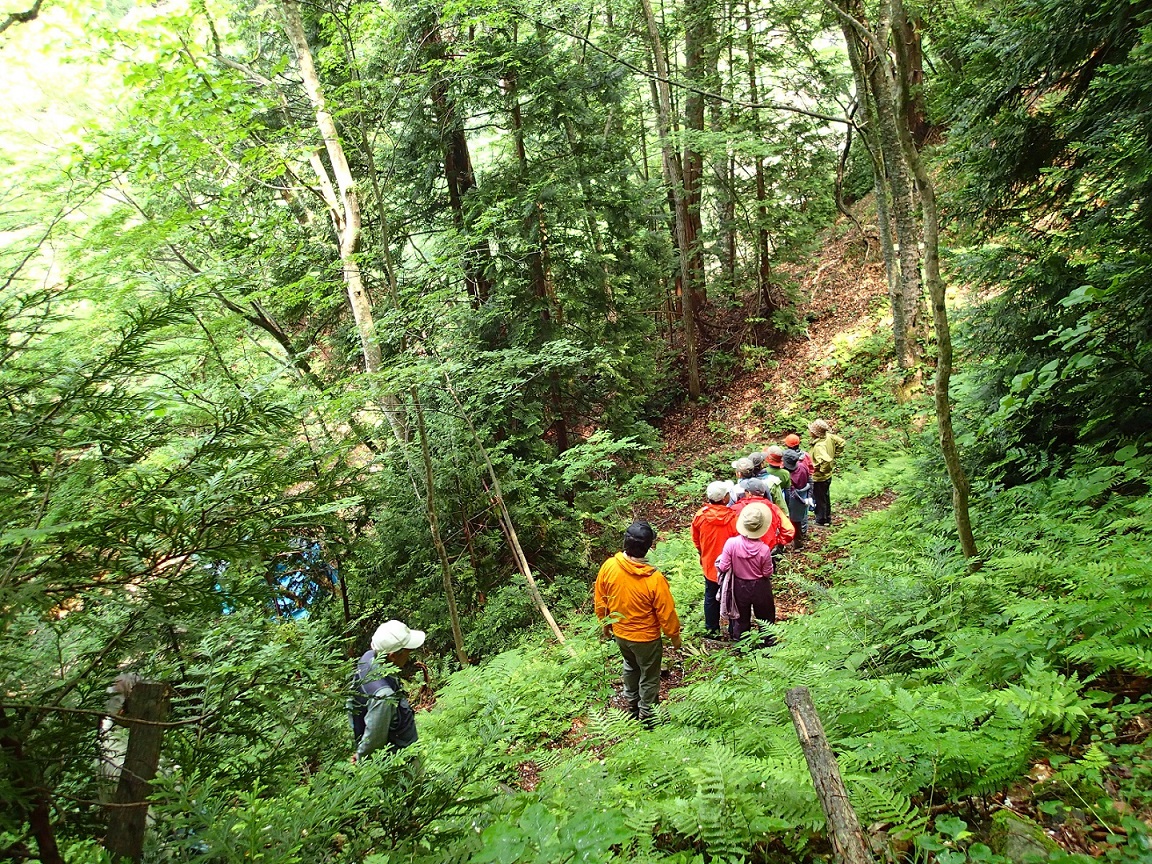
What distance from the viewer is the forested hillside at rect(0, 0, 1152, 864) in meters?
2.30

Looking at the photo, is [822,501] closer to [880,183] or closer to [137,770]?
[880,183]

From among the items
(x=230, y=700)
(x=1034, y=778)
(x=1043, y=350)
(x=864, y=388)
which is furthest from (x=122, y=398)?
(x=864, y=388)

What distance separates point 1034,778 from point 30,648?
4360mm

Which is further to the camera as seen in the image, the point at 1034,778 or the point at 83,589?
the point at 1034,778

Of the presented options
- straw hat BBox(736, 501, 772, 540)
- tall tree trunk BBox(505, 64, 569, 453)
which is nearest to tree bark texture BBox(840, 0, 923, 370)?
tall tree trunk BBox(505, 64, 569, 453)

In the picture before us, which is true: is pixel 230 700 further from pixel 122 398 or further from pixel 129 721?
pixel 122 398

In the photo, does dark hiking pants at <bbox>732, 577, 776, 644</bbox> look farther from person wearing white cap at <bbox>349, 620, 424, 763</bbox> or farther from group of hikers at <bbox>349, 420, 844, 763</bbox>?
person wearing white cap at <bbox>349, 620, 424, 763</bbox>

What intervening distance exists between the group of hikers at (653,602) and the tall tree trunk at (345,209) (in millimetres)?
4499

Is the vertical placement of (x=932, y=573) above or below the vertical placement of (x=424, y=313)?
below

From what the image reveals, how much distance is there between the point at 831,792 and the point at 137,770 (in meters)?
2.61

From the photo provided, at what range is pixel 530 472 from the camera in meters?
9.86

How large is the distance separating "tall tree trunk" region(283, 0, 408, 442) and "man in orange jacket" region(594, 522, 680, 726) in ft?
14.8

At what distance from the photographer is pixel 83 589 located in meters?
2.11

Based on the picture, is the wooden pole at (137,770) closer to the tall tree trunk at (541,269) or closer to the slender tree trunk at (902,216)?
the tall tree trunk at (541,269)
